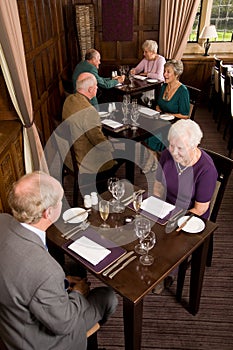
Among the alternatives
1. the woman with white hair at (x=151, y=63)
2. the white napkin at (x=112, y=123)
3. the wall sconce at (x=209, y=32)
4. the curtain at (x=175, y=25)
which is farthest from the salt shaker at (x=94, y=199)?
the wall sconce at (x=209, y=32)

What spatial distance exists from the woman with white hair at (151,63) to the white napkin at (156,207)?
125 inches

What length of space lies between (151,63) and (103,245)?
3826 millimetres

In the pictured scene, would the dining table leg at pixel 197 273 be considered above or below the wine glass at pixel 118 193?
below

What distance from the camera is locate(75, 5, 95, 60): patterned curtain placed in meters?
5.32

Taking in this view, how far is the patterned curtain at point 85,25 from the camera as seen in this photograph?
532 centimetres

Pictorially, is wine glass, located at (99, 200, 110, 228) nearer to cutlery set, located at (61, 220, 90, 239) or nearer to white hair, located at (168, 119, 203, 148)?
cutlery set, located at (61, 220, 90, 239)

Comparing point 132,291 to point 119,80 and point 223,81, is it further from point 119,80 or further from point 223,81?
point 223,81

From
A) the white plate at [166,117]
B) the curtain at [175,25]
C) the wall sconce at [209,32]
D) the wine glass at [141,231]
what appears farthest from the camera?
the wall sconce at [209,32]

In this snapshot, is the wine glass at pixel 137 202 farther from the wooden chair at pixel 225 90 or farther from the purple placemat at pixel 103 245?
the wooden chair at pixel 225 90

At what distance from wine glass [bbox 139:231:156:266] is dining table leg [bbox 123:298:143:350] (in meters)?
0.20

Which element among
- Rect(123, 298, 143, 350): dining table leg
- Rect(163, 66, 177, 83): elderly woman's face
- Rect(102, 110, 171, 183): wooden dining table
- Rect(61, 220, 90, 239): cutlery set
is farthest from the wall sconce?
Rect(123, 298, 143, 350): dining table leg

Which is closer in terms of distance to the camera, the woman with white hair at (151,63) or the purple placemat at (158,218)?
the purple placemat at (158,218)

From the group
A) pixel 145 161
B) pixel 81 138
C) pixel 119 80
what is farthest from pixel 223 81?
pixel 81 138

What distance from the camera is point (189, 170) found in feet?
7.08
